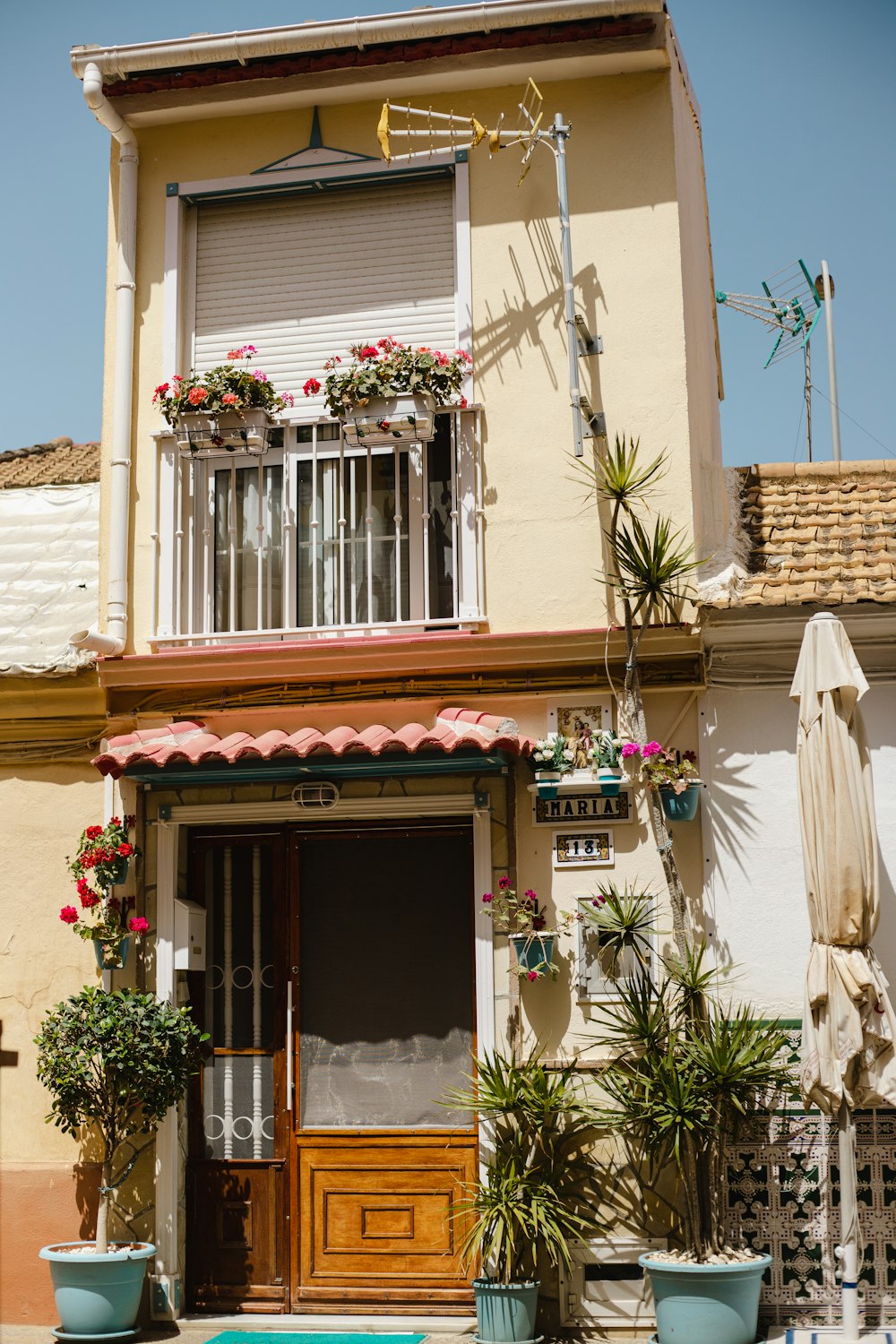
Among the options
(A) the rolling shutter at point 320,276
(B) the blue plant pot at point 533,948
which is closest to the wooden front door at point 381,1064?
(B) the blue plant pot at point 533,948

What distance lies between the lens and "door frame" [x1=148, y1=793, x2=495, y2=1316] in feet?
30.5

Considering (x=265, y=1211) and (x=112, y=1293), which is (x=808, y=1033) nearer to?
(x=265, y=1211)

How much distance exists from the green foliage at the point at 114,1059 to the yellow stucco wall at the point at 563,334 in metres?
2.53

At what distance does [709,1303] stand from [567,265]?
6.18m

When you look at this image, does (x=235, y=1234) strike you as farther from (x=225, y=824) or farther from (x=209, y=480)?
(x=209, y=480)

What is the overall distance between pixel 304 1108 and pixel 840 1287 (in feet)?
11.1

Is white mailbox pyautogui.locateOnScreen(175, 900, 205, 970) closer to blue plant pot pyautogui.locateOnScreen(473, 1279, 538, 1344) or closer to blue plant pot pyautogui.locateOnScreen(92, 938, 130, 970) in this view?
blue plant pot pyautogui.locateOnScreen(92, 938, 130, 970)

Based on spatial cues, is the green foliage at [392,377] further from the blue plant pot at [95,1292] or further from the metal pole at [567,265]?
the blue plant pot at [95,1292]

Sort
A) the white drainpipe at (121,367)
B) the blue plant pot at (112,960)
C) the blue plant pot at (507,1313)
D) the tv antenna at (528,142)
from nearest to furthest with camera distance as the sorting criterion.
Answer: the blue plant pot at (507,1313) → the blue plant pot at (112,960) → the tv antenna at (528,142) → the white drainpipe at (121,367)

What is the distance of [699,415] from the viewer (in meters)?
10.4

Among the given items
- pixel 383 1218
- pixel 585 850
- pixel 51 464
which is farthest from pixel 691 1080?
pixel 51 464

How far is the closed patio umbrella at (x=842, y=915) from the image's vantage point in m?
8.05

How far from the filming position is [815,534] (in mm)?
10227

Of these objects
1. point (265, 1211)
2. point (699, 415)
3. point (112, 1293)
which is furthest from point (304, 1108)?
point (699, 415)
